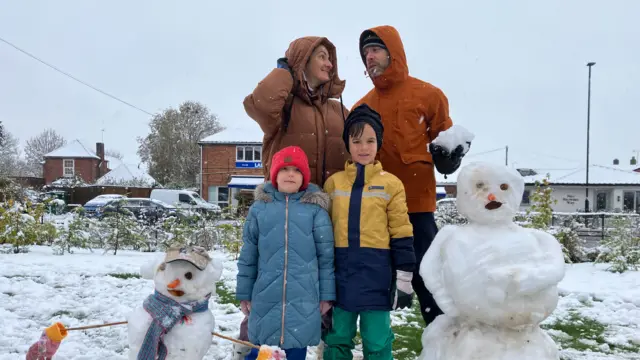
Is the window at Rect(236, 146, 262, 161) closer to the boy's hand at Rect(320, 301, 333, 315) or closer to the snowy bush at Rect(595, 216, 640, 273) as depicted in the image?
the snowy bush at Rect(595, 216, 640, 273)

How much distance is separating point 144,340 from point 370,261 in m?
1.32

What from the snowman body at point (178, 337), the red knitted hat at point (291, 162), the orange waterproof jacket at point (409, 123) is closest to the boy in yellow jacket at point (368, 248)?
the red knitted hat at point (291, 162)

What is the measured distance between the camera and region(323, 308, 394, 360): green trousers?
2725 millimetres

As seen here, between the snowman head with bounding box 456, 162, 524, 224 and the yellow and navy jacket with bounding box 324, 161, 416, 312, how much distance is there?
0.42 meters

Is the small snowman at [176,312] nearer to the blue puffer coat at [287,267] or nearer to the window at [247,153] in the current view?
the blue puffer coat at [287,267]

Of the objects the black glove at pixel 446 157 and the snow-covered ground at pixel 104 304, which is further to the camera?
the snow-covered ground at pixel 104 304

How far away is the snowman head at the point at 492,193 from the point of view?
243 cm

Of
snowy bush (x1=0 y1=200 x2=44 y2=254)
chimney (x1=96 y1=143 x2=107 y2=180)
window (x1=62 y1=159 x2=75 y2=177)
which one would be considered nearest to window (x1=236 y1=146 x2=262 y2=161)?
snowy bush (x1=0 y1=200 x2=44 y2=254)

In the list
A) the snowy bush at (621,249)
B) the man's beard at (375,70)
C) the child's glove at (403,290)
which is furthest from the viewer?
the snowy bush at (621,249)

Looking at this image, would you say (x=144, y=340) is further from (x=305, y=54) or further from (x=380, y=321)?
(x=305, y=54)

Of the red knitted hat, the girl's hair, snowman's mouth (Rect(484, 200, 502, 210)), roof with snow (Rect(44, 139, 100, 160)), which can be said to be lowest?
snowman's mouth (Rect(484, 200, 502, 210))

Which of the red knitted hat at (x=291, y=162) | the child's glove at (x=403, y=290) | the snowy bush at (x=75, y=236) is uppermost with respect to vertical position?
the red knitted hat at (x=291, y=162)

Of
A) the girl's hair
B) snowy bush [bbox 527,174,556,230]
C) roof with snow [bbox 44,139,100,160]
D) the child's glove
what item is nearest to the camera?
the child's glove

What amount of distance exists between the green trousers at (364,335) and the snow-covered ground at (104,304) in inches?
47.9
